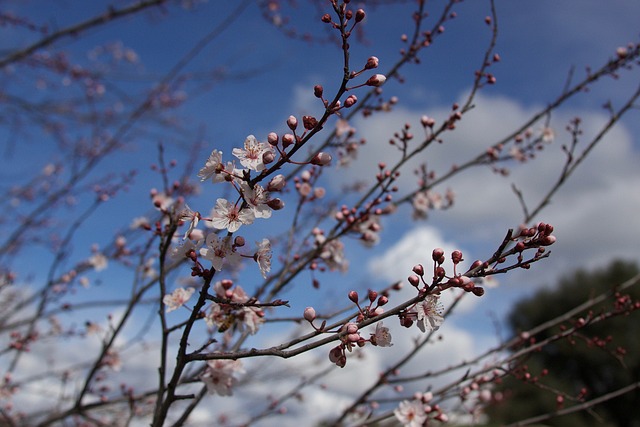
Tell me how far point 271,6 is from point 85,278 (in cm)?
277

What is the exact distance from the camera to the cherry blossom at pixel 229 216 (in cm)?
112

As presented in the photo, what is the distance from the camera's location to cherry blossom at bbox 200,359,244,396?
5.57ft

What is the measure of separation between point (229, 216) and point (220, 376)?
81 centimetres

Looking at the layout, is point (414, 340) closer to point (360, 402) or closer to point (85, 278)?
point (360, 402)

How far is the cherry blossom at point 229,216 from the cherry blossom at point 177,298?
0.49 metres

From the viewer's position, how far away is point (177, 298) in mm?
1692

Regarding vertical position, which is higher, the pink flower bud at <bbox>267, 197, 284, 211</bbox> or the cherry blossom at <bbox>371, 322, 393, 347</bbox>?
the pink flower bud at <bbox>267, 197, 284, 211</bbox>

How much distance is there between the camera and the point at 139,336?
2.81 meters

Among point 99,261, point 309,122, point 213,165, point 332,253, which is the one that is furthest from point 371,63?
point 99,261

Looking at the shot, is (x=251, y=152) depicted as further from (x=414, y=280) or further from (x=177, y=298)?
(x=177, y=298)

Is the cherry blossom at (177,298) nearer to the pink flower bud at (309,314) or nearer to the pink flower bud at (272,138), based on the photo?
the pink flower bud at (309,314)

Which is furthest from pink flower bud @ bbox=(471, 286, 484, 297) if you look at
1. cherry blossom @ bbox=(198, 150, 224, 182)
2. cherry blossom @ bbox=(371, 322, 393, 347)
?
cherry blossom @ bbox=(198, 150, 224, 182)

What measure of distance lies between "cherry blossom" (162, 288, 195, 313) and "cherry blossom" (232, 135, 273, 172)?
0.65 meters

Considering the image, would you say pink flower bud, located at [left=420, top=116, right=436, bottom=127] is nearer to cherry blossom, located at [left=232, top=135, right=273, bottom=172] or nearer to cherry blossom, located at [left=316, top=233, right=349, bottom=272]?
cherry blossom, located at [left=316, top=233, right=349, bottom=272]
